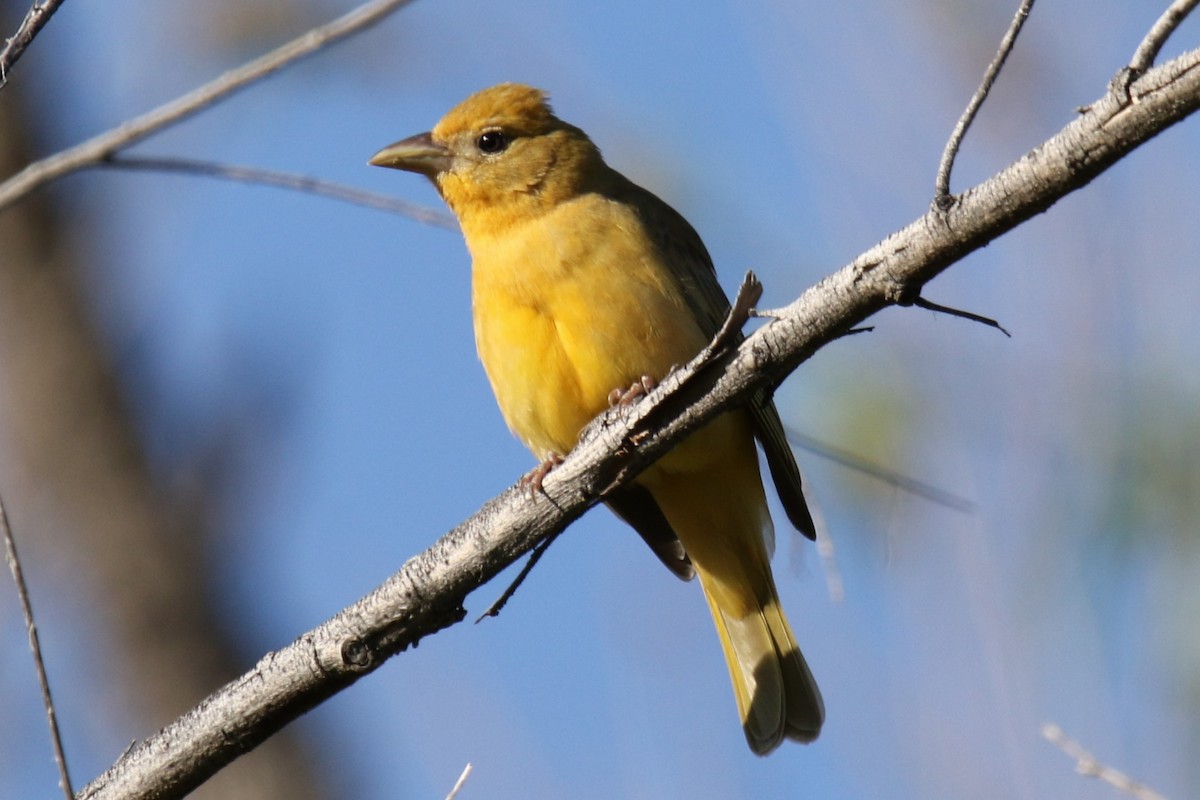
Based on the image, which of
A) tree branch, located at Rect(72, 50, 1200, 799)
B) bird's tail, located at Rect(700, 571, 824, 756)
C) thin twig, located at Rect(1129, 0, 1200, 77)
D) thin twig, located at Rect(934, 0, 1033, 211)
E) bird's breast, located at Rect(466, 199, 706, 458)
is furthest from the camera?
bird's tail, located at Rect(700, 571, 824, 756)

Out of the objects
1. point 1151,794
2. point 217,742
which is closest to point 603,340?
point 217,742

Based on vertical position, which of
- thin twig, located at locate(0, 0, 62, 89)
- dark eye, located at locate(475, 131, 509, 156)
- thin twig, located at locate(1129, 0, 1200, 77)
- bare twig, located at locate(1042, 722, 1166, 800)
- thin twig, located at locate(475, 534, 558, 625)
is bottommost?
bare twig, located at locate(1042, 722, 1166, 800)

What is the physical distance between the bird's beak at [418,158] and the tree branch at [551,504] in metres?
2.21

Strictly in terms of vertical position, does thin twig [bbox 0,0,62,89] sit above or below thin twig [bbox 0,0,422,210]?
above

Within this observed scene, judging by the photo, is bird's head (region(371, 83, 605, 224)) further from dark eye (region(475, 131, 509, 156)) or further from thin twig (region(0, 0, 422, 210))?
thin twig (region(0, 0, 422, 210))

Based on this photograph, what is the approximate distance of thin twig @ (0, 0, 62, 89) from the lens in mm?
2709

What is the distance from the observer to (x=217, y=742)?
342cm

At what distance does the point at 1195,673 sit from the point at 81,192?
6449 mm

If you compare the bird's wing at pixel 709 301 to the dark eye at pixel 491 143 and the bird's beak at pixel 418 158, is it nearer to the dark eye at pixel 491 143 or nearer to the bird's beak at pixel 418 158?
the dark eye at pixel 491 143

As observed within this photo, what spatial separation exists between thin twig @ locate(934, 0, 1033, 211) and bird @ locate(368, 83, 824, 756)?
1.73 meters

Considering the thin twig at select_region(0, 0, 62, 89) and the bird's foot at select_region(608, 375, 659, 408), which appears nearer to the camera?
the thin twig at select_region(0, 0, 62, 89)

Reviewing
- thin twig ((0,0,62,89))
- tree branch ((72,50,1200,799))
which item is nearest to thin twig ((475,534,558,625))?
tree branch ((72,50,1200,799))

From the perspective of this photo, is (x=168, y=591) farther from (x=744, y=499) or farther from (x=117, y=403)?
(x=744, y=499)

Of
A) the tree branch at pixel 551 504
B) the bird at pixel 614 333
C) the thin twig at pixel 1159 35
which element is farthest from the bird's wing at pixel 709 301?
the thin twig at pixel 1159 35
